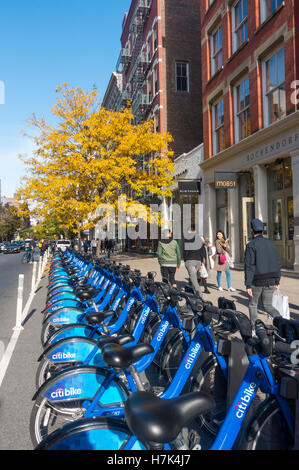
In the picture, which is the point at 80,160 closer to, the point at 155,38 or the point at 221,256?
the point at 221,256

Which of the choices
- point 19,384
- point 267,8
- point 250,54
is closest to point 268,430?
point 19,384

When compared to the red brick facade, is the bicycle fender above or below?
below

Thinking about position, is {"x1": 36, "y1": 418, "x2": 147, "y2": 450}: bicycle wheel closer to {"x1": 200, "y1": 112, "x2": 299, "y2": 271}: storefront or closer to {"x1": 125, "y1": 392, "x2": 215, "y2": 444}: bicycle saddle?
{"x1": 125, "y1": 392, "x2": 215, "y2": 444}: bicycle saddle

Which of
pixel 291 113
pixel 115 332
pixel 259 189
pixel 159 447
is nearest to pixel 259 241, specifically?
pixel 115 332

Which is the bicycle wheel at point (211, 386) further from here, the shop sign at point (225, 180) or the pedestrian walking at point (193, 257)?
the shop sign at point (225, 180)

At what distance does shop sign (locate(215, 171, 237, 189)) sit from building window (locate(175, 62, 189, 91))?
14.5 metres

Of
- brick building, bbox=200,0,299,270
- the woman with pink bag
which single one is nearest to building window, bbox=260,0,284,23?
brick building, bbox=200,0,299,270

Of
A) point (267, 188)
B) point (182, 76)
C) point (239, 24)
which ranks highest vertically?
point (182, 76)

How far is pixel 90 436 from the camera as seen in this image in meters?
2.05

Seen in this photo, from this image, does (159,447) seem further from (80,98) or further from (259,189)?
(80,98)

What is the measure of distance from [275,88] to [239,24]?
15.5ft

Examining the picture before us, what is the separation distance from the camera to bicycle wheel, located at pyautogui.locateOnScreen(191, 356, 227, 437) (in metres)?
3.03

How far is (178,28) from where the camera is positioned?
2803 centimetres

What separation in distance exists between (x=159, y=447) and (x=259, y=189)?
14.4 m
